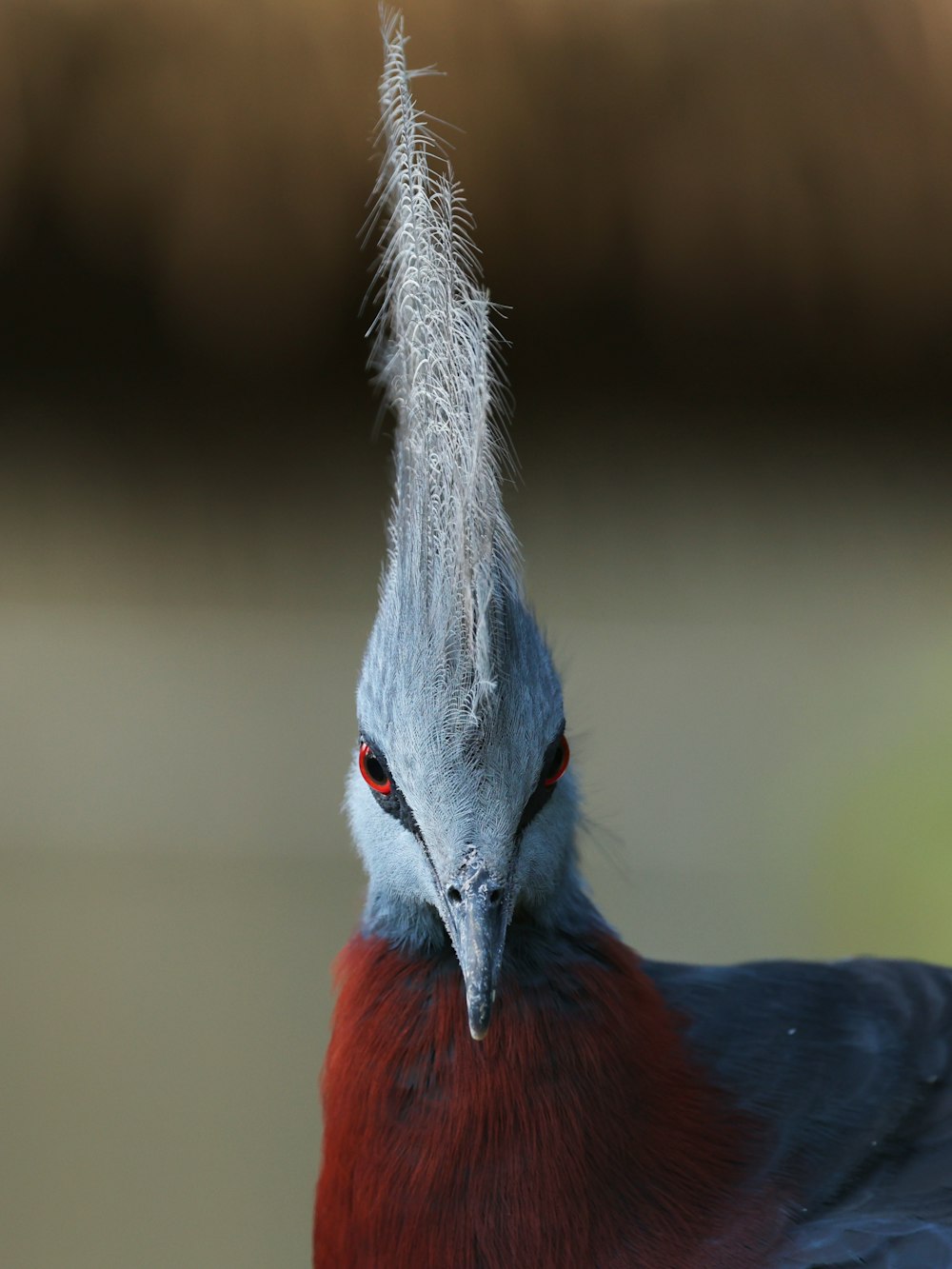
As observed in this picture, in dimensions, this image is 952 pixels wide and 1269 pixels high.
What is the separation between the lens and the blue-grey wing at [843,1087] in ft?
3.34

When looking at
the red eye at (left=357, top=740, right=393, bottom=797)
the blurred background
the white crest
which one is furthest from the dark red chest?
the blurred background

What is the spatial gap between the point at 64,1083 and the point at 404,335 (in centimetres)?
221

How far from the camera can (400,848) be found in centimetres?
103

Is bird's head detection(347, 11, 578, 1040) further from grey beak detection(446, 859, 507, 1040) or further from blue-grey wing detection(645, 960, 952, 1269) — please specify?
blue-grey wing detection(645, 960, 952, 1269)

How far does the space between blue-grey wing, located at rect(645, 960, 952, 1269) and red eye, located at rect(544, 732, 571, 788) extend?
35 cm

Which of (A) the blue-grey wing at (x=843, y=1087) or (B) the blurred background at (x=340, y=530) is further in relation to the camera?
(B) the blurred background at (x=340, y=530)

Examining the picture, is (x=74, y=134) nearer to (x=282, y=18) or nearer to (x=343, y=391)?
(x=282, y=18)

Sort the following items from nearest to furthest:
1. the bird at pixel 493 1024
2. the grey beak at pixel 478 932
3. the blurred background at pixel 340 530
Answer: the grey beak at pixel 478 932, the bird at pixel 493 1024, the blurred background at pixel 340 530

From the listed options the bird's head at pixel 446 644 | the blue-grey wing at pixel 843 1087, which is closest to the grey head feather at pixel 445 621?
the bird's head at pixel 446 644

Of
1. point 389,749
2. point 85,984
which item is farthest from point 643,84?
point 85,984

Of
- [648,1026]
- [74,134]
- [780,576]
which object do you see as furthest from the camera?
[780,576]

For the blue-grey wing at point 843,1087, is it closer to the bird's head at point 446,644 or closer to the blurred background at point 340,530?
the bird's head at point 446,644

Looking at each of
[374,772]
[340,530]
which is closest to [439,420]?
[374,772]

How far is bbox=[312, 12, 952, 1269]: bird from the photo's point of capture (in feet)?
3.18
